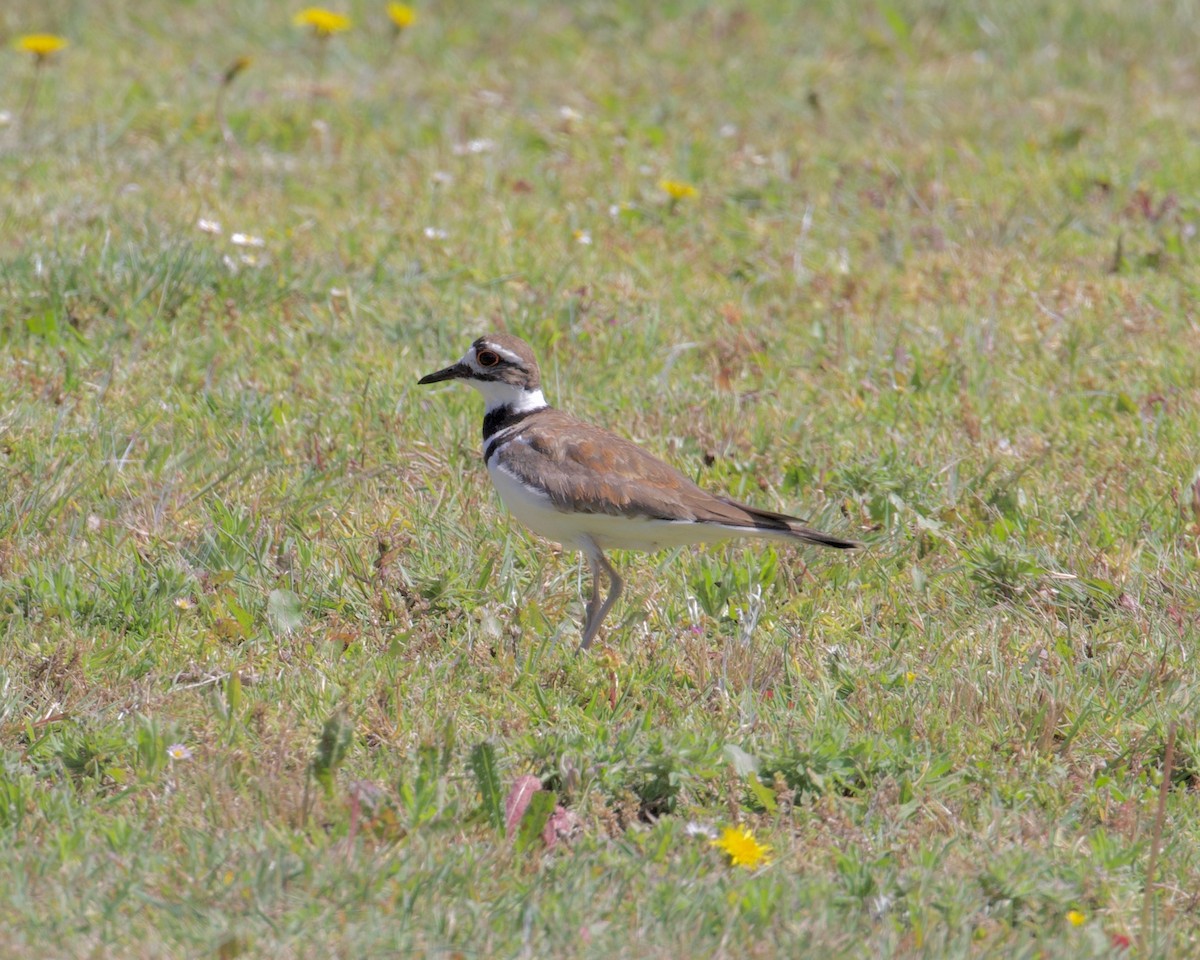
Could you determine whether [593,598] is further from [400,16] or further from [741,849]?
[400,16]

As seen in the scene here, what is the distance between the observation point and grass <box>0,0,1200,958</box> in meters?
4.04

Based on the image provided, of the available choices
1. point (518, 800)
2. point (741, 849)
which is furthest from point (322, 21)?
point (741, 849)

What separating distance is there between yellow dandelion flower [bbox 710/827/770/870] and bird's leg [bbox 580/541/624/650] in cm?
126

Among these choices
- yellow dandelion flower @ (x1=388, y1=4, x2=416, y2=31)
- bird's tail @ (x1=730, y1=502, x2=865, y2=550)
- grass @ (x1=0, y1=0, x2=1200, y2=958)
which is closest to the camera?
grass @ (x1=0, y1=0, x2=1200, y2=958)

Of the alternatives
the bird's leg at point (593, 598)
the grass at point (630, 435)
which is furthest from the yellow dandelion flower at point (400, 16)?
the bird's leg at point (593, 598)

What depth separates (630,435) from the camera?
680 cm

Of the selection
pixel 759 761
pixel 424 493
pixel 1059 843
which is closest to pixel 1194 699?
pixel 1059 843

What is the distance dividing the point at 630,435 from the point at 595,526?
56.5 inches

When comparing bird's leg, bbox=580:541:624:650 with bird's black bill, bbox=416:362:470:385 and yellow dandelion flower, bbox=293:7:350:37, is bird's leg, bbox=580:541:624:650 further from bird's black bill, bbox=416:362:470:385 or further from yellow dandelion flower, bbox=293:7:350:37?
yellow dandelion flower, bbox=293:7:350:37

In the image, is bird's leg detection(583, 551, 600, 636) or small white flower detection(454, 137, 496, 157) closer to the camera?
bird's leg detection(583, 551, 600, 636)

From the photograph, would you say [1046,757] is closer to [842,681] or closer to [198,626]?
[842,681]

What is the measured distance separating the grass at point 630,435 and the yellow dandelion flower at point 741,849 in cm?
7

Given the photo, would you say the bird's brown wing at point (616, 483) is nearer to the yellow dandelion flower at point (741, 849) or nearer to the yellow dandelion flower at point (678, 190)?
the yellow dandelion flower at point (741, 849)

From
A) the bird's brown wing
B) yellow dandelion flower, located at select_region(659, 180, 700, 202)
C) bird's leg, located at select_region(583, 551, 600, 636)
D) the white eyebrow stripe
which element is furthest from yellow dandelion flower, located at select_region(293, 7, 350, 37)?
bird's leg, located at select_region(583, 551, 600, 636)
